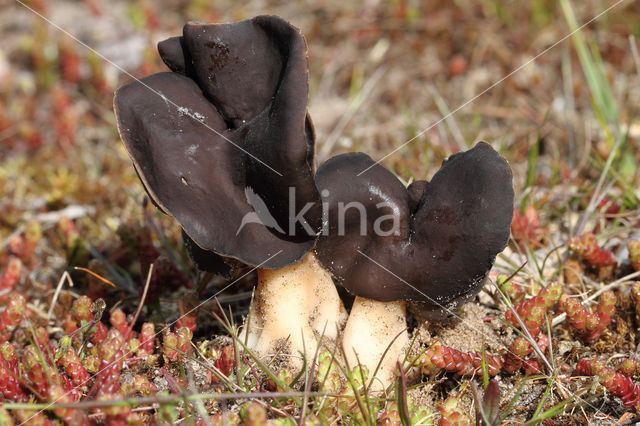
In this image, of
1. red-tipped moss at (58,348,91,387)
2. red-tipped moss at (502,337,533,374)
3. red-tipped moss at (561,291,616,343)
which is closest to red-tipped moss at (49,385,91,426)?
red-tipped moss at (58,348,91,387)

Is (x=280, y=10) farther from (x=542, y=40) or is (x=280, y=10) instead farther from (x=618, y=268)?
(x=618, y=268)

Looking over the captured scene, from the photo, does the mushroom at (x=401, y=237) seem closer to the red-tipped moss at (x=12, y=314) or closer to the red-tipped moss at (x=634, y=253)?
the red-tipped moss at (x=634, y=253)

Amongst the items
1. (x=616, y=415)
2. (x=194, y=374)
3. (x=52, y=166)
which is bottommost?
(x=616, y=415)

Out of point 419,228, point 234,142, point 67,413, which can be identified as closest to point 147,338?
point 67,413

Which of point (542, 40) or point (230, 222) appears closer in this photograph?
point (230, 222)

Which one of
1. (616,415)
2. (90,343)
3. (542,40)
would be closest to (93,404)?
(90,343)

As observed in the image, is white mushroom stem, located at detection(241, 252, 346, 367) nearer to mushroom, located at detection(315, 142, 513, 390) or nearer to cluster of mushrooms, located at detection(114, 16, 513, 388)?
cluster of mushrooms, located at detection(114, 16, 513, 388)

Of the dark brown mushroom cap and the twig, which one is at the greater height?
the dark brown mushroom cap

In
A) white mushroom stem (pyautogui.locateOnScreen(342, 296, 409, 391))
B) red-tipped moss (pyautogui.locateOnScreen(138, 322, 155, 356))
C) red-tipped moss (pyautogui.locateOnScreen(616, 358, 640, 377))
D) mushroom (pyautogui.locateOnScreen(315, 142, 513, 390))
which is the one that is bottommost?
red-tipped moss (pyautogui.locateOnScreen(616, 358, 640, 377))
